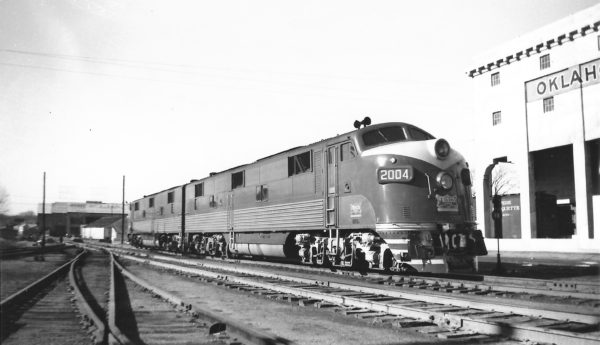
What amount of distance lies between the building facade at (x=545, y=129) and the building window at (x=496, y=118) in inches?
2.7

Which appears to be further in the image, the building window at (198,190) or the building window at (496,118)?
the building window at (496,118)

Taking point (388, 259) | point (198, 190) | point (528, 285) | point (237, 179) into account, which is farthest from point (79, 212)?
point (528, 285)

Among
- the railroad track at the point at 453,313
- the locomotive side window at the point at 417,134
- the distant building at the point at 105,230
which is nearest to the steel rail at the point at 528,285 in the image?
the railroad track at the point at 453,313

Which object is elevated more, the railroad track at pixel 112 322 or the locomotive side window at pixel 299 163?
the locomotive side window at pixel 299 163

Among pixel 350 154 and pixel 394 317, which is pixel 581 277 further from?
pixel 394 317

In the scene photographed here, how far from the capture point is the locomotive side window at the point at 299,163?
15238mm

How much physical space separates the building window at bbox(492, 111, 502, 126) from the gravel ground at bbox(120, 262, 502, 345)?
27.2 metres

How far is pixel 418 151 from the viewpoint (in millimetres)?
12008

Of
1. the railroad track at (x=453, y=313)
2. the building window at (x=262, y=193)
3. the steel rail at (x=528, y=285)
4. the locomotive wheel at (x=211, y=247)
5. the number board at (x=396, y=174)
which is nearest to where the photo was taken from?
the railroad track at (x=453, y=313)

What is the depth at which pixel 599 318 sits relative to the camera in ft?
21.3

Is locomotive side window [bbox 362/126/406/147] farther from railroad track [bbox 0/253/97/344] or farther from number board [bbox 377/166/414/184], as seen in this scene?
railroad track [bbox 0/253/97/344]

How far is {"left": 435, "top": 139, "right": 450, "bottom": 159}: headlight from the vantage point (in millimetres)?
12031

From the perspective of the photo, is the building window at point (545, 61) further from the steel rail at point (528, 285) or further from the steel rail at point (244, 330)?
the steel rail at point (244, 330)

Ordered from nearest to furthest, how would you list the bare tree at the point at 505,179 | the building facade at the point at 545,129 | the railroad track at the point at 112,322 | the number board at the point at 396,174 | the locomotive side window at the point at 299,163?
the railroad track at the point at 112,322, the number board at the point at 396,174, the locomotive side window at the point at 299,163, the building facade at the point at 545,129, the bare tree at the point at 505,179
